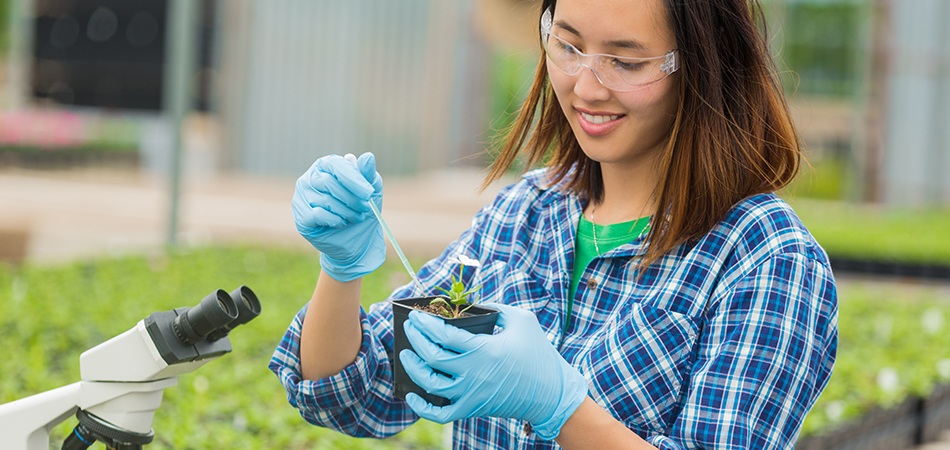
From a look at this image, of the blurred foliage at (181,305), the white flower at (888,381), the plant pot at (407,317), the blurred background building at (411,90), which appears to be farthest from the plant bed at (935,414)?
the blurred background building at (411,90)

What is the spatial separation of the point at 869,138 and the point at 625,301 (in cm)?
1443

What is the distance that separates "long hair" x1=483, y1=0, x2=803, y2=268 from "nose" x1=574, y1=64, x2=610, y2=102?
0.39ft

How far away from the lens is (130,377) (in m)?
1.13

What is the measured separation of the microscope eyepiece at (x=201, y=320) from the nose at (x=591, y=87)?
0.60 meters

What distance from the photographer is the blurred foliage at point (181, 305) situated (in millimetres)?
2494

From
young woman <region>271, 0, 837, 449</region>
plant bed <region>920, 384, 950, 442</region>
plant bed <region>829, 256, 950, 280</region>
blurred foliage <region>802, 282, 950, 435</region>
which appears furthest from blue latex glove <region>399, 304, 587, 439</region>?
plant bed <region>829, 256, 950, 280</region>

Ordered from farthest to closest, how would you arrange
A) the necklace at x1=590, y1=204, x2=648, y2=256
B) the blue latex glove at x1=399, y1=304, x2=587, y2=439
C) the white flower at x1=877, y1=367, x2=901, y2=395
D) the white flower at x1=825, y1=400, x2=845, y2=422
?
1. the white flower at x1=877, y1=367, x2=901, y2=395
2. the white flower at x1=825, y1=400, x2=845, y2=422
3. the necklace at x1=590, y1=204, x2=648, y2=256
4. the blue latex glove at x1=399, y1=304, x2=587, y2=439

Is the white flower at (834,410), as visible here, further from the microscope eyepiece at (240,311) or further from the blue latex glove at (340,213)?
the microscope eyepiece at (240,311)

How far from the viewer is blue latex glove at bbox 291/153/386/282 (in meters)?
1.19

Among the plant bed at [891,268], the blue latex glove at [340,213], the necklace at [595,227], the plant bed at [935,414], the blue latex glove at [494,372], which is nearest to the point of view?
the blue latex glove at [494,372]

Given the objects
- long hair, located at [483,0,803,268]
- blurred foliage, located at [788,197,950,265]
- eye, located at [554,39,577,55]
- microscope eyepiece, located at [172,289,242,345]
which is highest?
eye, located at [554,39,577,55]

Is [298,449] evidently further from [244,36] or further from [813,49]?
[813,49]

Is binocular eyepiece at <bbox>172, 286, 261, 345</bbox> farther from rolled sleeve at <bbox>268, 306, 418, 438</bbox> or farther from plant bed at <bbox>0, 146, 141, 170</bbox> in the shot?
plant bed at <bbox>0, 146, 141, 170</bbox>

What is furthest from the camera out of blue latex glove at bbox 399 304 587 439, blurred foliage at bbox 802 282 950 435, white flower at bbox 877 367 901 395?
Answer: white flower at bbox 877 367 901 395
